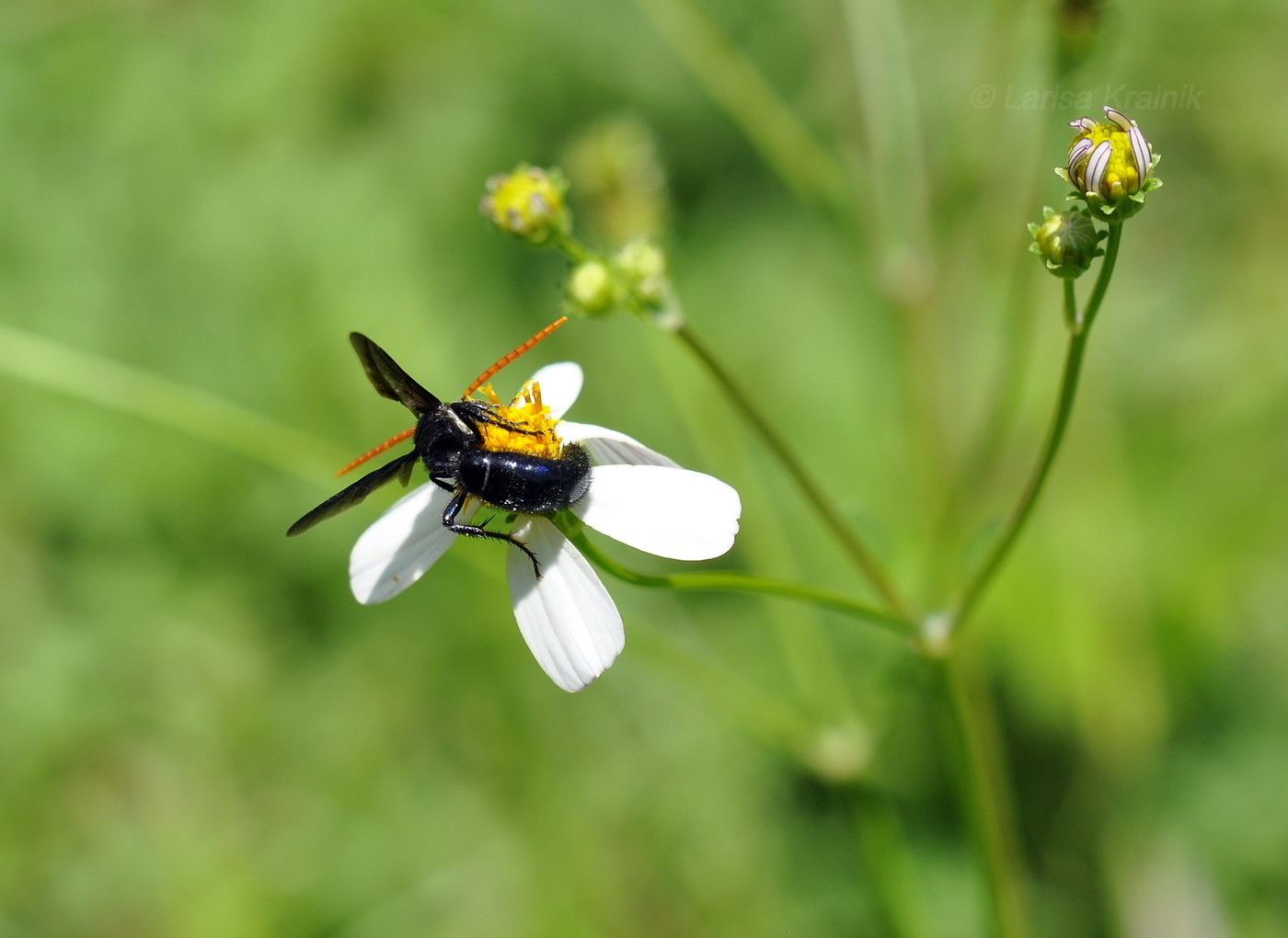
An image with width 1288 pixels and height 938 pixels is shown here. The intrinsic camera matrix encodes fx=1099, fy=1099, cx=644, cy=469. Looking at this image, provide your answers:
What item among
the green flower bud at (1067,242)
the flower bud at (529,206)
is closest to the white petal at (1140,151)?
the green flower bud at (1067,242)

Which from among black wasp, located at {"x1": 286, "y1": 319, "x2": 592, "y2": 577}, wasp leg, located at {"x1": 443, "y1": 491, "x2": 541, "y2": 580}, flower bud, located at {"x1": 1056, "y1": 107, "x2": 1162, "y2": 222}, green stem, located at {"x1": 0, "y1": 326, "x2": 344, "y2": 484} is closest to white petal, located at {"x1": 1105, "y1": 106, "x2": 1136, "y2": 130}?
flower bud, located at {"x1": 1056, "y1": 107, "x2": 1162, "y2": 222}

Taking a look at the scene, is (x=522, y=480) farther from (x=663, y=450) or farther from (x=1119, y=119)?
(x=663, y=450)

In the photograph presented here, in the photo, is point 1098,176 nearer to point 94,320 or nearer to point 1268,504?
point 1268,504

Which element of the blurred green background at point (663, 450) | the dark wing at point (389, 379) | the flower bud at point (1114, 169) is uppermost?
the flower bud at point (1114, 169)

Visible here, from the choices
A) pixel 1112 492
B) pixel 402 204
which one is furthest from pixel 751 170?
pixel 1112 492

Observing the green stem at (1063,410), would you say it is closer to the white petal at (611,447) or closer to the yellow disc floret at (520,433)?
the white petal at (611,447)

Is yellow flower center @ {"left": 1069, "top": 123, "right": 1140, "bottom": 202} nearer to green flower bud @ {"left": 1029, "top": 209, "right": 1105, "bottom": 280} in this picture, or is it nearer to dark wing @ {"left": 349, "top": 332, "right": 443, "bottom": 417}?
green flower bud @ {"left": 1029, "top": 209, "right": 1105, "bottom": 280}
